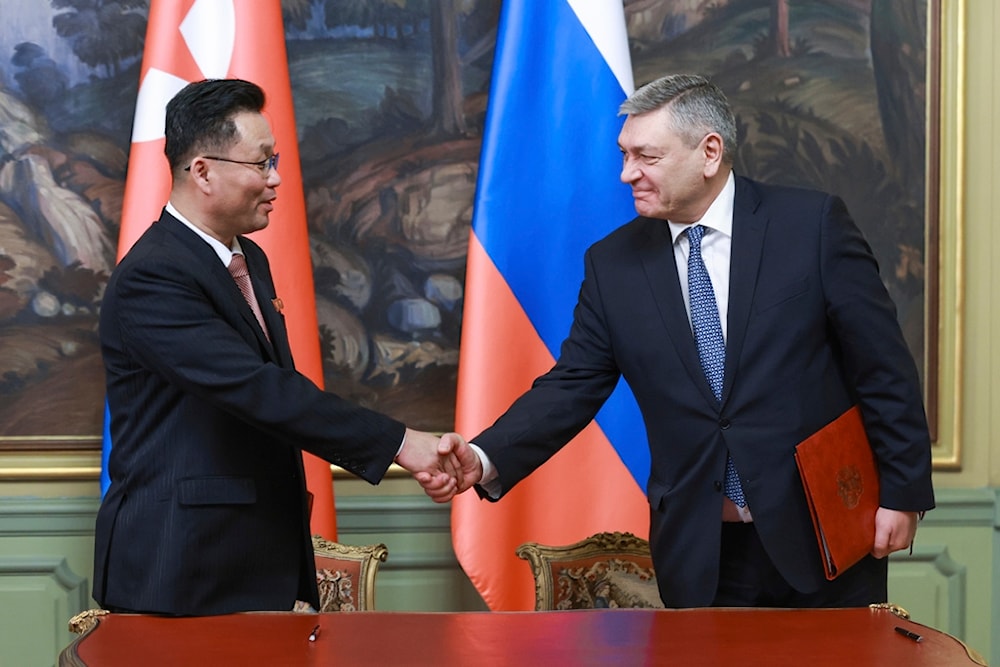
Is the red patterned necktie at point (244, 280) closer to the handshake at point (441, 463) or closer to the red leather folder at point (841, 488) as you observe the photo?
the handshake at point (441, 463)

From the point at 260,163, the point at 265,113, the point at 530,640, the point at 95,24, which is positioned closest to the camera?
the point at 530,640

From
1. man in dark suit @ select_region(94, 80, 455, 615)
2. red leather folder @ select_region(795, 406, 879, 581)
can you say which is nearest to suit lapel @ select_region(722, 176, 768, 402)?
red leather folder @ select_region(795, 406, 879, 581)

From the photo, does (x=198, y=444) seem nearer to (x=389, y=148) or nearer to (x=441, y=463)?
(x=441, y=463)

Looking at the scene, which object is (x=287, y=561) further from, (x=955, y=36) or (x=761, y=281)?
(x=955, y=36)

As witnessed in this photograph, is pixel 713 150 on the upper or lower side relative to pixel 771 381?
upper

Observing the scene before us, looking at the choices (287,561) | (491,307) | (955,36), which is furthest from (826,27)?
(287,561)

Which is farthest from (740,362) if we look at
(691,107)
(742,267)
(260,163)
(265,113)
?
(265,113)

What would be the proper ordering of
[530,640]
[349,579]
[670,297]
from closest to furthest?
[530,640] → [670,297] → [349,579]

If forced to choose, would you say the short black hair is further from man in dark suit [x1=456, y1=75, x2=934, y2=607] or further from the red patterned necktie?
man in dark suit [x1=456, y1=75, x2=934, y2=607]

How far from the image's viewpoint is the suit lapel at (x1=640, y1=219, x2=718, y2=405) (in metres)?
2.47

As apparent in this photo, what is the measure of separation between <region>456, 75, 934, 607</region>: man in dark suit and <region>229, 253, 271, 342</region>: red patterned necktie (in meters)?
0.59

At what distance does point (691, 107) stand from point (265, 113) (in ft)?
4.13

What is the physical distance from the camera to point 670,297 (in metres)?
2.54

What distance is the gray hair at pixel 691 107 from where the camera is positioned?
2600 mm
